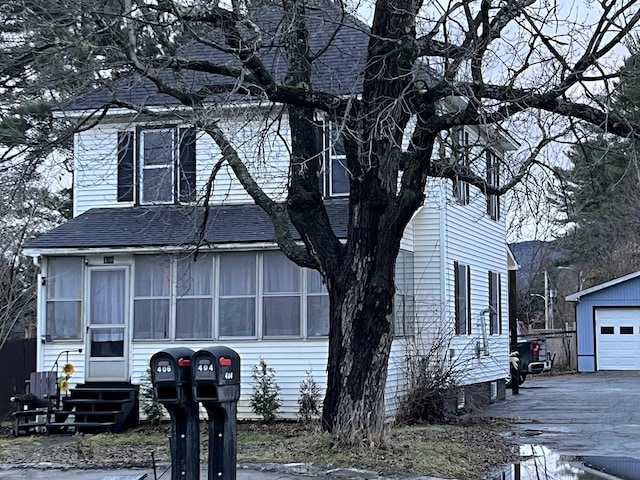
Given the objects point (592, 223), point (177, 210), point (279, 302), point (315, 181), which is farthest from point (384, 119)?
point (592, 223)

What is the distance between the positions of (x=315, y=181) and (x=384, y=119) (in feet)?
6.80

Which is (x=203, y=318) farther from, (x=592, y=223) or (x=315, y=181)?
(x=592, y=223)

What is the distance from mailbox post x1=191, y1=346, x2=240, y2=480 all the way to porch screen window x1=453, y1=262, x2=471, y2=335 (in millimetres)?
11879

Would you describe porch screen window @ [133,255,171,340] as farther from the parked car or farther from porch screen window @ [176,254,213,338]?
the parked car

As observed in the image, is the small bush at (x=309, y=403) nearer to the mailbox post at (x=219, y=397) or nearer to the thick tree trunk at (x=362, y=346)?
the thick tree trunk at (x=362, y=346)

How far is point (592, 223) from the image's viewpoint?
4822cm

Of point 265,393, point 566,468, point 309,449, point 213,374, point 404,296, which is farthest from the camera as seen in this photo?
point 404,296

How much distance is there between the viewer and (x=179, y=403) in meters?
9.91

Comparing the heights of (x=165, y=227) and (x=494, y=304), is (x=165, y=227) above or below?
above

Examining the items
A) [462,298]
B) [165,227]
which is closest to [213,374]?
[165,227]

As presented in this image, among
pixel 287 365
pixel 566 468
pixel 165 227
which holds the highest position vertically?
pixel 165 227

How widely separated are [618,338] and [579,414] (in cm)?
1845

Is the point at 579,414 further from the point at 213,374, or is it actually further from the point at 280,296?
the point at 213,374

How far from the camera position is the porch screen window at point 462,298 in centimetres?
2154
